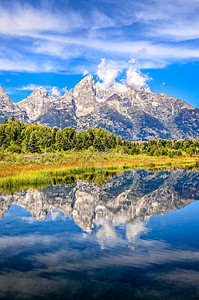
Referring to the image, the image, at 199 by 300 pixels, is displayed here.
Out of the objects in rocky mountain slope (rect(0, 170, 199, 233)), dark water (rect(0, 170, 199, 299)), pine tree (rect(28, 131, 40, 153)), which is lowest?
dark water (rect(0, 170, 199, 299))

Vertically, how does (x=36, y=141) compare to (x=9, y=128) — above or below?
below

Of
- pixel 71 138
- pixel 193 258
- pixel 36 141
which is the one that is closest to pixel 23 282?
pixel 193 258

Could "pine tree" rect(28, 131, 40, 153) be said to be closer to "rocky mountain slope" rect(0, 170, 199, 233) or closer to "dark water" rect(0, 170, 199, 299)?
"rocky mountain slope" rect(0, 170, 199, 233)

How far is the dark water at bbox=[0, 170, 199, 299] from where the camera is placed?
10.7 metres

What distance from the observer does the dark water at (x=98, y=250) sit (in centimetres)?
1066

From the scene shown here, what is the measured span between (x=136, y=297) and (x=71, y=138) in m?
126

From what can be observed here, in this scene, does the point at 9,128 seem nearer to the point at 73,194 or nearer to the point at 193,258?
the point at 73,194

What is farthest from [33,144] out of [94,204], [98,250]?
[98,250]

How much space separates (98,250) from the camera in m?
14.8

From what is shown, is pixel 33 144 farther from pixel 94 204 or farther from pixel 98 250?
pixel 98 250

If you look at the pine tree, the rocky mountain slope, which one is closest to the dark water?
the rocky mountain slope

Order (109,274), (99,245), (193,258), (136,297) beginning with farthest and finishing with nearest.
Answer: (99,245)
(193,258)
(109,274)
(136,297)

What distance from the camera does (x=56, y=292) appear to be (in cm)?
1038

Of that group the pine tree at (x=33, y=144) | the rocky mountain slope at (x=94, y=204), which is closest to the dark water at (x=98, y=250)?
the rocky mountain slope at (x=94, y=204)
